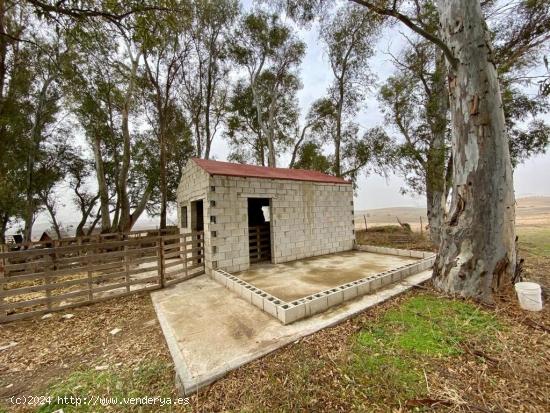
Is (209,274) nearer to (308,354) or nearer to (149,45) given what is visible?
(308,354)

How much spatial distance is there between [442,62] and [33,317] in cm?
1401

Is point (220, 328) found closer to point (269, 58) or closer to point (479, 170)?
point (479, 170)

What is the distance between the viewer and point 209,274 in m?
6.51

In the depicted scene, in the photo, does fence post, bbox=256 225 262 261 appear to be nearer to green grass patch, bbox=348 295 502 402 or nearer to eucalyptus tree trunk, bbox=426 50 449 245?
green grass patch, bbox=348 295 502 402

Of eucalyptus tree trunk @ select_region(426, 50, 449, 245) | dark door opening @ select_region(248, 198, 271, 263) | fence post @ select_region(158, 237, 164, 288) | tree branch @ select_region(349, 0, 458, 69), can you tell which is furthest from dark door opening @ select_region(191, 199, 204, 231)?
eucalyptus tree trunk @ select_region(426, 50, 449, 245)

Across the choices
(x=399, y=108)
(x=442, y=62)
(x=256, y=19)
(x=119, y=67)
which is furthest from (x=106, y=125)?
(x=442, y=62)

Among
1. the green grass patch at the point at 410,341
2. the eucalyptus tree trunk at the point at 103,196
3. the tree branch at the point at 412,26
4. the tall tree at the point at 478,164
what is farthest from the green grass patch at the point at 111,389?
the eucalyptus tree trunk at the point at 103,196

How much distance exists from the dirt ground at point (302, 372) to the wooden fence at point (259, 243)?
4320 mm

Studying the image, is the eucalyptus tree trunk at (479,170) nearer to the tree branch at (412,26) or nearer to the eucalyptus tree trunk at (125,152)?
the tree branch at (412,26)

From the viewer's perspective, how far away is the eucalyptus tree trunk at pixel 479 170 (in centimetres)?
418

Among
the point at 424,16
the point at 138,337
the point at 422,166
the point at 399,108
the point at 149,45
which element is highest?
the point at 424,16

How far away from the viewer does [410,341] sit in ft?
9.86

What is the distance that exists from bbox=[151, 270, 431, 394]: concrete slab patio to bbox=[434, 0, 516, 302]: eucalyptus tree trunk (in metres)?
1.22

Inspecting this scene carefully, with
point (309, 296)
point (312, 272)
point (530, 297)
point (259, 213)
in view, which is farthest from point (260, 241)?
point (530, 297)
